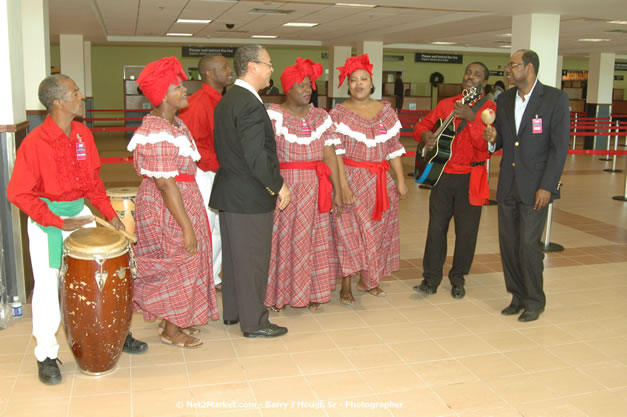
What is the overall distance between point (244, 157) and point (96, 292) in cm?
112

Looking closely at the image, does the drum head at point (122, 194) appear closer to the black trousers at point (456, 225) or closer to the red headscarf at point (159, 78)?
the red headscarf at point (159, 78)

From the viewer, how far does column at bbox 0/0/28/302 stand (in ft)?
13.7

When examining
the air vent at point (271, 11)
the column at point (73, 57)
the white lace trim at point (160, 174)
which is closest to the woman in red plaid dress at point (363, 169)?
the white lace trim at point (160, 174)

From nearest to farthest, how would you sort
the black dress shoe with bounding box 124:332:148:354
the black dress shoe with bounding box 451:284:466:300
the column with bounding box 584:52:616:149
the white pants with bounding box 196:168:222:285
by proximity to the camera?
the black dress shoe with bounding box 124:332:148:354
the white pants with bounding box 196:168:222:285
the black dress shoe with bounding box 451:284:466:300
the column with bounding box 584:52:616:149

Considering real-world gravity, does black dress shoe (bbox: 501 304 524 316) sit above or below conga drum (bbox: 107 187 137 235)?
below

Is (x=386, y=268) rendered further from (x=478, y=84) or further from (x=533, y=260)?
(x=478, y=84)

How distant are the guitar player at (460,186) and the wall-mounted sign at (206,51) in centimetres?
1615

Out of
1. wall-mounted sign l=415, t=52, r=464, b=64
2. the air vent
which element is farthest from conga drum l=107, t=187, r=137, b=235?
wall-mounted sign l=415, t=52, r=464, b=64

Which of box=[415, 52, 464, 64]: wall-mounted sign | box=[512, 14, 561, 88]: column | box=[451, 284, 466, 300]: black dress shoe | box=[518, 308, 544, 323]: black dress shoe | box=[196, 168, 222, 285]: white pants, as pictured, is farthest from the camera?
box=[415, 52, 464, 64]: wall-mounted sign

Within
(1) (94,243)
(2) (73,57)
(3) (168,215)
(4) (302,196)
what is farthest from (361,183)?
(2) (73,57)

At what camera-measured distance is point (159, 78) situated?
3426 millimetres

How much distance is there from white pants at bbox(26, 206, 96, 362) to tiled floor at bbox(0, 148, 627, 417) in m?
0.22

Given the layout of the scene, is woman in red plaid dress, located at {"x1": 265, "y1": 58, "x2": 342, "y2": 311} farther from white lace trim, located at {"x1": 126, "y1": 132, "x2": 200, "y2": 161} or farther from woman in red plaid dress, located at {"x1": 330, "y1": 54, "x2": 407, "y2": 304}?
white lace trim, located at {"x1": 126, "y1": 132, "x2": 200, "y2": 161}

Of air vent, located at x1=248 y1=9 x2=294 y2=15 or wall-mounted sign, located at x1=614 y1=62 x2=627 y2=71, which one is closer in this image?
air vent, located at x1=248 y1=9 x2=294 y2=15
